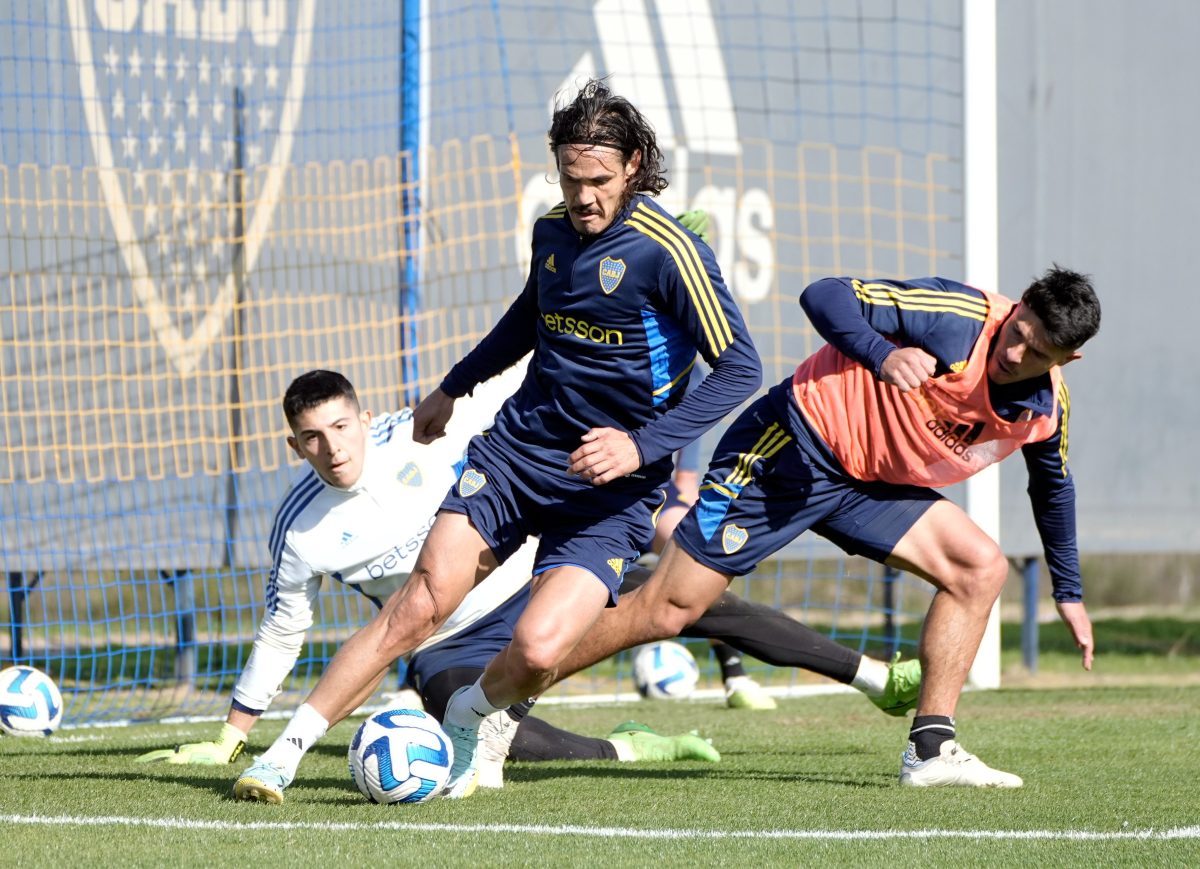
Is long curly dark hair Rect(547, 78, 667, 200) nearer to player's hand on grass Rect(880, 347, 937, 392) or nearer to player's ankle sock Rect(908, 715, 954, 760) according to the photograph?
player's hand on grass Rect(880, 347, 937, 392)

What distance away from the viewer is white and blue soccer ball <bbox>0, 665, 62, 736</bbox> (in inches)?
267

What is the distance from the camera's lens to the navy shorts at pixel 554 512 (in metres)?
4.68

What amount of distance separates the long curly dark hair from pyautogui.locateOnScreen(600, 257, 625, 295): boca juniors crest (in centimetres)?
23

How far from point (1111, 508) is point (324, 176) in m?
5.32

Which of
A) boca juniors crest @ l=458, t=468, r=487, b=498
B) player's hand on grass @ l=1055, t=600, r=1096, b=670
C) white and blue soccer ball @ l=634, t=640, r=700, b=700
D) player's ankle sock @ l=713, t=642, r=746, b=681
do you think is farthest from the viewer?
white and blue soccer ball @ l=634, t=640, r=700, b=700

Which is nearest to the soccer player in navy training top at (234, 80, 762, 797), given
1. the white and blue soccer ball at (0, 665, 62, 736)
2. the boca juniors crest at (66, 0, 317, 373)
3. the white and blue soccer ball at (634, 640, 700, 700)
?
the white and blue soccer ball at (0, 665, 62, 736)

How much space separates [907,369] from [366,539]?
7.40ft

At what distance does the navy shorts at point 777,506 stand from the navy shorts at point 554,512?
0.45 meters

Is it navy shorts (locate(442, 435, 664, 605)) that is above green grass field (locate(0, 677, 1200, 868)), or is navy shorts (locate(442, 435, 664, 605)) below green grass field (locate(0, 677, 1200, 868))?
above

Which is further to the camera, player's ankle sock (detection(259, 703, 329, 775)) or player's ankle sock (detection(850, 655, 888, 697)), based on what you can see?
player's ankle sock (detection(850, 655, 888, 697))

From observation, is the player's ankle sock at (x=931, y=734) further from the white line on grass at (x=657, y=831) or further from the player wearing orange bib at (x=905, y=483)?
the white line on grass at (x=657, y=831)

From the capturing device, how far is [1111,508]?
10.1m

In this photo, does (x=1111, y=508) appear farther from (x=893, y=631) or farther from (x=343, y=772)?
(x=343, y=772)

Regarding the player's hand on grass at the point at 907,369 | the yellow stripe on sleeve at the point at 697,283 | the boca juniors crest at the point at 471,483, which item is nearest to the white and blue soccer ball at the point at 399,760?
the boca juniors crest at the point at 471,483
